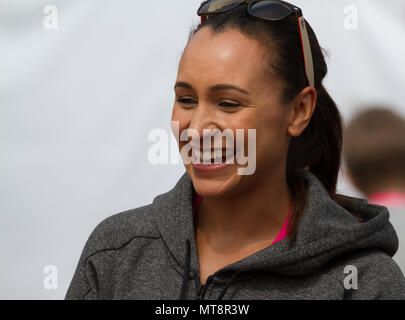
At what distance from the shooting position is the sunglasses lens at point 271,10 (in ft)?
3.76

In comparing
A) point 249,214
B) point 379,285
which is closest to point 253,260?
point 249,214

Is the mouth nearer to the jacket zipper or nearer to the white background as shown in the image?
the jacket zipper

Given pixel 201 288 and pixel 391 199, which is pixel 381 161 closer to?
pixel 391 199

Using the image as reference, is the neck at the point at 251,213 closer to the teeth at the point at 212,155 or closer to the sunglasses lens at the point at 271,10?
the teeth at the point at 212,155

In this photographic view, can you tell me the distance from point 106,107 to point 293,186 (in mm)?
850

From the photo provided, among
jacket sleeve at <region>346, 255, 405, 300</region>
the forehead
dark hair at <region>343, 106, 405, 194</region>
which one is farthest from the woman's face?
dark hair at <region>343, 106, 405, 194</region>

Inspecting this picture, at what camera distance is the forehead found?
108 centimetres

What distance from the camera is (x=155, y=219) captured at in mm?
1254

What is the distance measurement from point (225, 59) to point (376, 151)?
2.44 feet

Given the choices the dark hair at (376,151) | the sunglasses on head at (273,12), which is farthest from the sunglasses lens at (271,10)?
the dark hair at (376,151)

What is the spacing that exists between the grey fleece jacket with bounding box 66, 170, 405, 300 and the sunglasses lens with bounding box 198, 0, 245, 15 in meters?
0.37

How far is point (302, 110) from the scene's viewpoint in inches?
46.8
